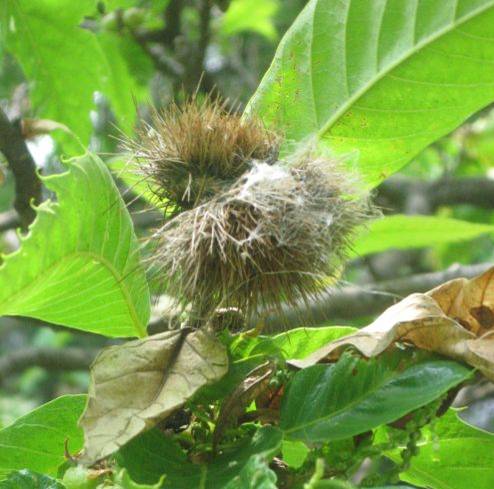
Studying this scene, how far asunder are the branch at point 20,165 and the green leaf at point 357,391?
90cm

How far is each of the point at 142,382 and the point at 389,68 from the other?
72 cm

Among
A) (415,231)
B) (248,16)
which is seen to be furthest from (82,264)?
(248,16)

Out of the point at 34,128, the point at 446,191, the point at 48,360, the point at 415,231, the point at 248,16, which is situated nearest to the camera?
the point at 34,128

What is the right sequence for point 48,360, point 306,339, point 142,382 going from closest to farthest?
point 142,382 < point 306,339 < point 48,360

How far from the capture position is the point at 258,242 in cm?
132

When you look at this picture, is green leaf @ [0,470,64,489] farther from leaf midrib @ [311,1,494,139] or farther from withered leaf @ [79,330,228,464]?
leaf midrib @ [311,1,494,139]

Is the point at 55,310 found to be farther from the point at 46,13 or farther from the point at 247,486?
the point at 46,13

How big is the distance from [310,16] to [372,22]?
0.11 metres

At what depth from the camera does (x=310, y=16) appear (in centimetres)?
169

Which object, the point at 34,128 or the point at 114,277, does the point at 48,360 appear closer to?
the point at 34,128

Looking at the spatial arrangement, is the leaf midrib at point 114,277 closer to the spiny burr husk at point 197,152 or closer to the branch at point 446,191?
the spiny burr husk at point 197,152

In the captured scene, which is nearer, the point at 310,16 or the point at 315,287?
the point at 315,287

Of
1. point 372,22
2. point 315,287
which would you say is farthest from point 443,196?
point 315,287

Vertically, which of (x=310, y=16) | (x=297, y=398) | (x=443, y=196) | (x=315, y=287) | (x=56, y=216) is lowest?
(x=443, y=196)
